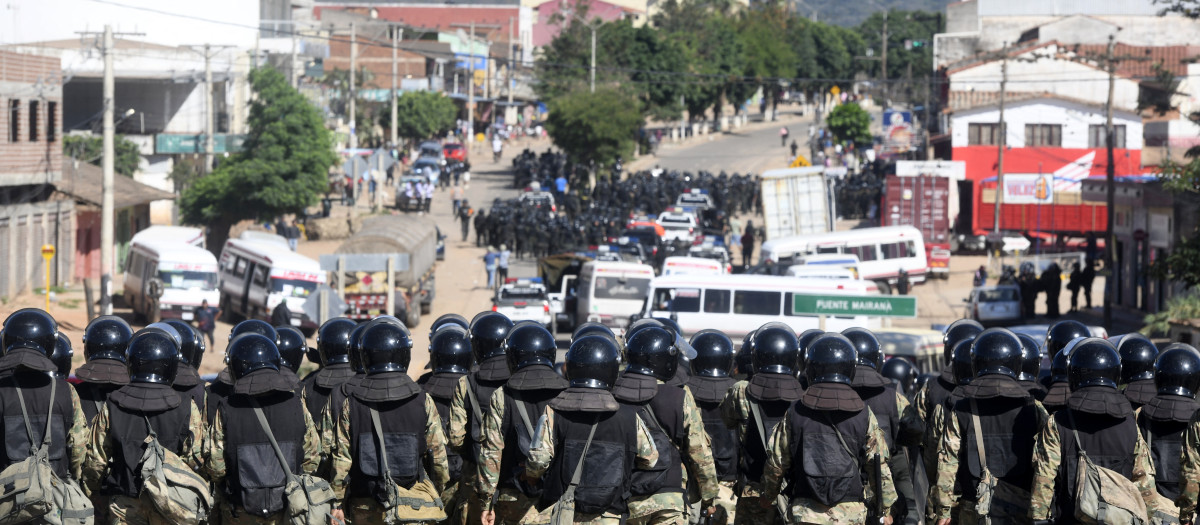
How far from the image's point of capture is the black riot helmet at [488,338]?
9344mm

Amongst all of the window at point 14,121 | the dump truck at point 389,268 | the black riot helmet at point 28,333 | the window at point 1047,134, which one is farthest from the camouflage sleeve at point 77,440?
the window at point 1047,134

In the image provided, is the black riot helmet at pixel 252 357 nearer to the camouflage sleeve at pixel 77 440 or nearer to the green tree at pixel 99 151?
the camouflage sleeve at pixel 77 440

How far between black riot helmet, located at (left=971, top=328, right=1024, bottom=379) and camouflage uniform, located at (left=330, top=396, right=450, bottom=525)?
318cm

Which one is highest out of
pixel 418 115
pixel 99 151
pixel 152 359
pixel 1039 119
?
pixel 418 115

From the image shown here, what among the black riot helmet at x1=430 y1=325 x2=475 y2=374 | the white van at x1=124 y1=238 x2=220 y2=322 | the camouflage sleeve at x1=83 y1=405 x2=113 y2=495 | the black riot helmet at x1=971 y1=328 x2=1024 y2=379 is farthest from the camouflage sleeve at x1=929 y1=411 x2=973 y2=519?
the white van at x1=124 y1=238 x2=220 y2=322

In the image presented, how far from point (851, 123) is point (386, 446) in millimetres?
68488

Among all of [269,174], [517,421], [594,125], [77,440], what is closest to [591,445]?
[517,421]

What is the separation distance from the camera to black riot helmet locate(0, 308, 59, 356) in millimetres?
8711

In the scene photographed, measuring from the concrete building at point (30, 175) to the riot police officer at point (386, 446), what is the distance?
2618 cm

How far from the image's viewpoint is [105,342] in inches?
353

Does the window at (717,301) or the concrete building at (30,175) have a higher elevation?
the concrete building at (30,175)

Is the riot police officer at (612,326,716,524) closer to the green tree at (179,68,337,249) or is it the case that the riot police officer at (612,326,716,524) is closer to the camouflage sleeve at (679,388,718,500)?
the camouflage sleeve at (679,388,718,500)

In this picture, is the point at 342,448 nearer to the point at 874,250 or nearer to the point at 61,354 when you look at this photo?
the point at 61,354

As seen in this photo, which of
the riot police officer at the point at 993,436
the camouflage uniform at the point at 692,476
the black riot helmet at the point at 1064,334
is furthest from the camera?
the black riot helmet at the point at 1064,334
